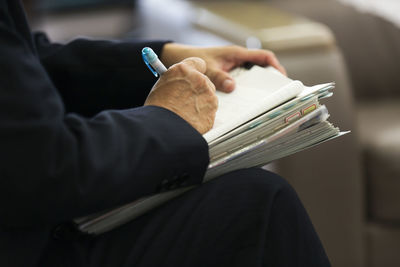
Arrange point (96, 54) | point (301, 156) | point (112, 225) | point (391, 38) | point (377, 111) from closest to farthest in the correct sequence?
point (112, 225) → point (96, 54) → point (301, 156) → point (377, 111) → point (391, 38)

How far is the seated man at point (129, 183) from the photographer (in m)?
0.54

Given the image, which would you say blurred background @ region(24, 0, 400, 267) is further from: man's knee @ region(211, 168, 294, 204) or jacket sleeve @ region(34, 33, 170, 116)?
man's knee @ region(211, 168, 294, 204)

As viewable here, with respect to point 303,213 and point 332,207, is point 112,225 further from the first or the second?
point 332,207

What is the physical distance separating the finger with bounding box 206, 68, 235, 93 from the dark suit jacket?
0.15 m

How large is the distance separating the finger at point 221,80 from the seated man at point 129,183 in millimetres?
58

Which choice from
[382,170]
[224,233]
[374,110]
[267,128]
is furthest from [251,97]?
[374,110]

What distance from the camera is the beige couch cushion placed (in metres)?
1.32

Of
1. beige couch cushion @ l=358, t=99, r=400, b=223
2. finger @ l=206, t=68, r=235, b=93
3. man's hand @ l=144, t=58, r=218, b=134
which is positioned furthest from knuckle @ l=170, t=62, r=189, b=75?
beige couch cushion @ l=358, t=99, r=400, b=223

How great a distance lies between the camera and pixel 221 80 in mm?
778

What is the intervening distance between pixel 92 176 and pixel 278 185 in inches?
8.4

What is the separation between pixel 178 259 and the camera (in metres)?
0.64

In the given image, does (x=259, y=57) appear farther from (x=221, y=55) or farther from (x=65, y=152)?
(x=65, y=152)

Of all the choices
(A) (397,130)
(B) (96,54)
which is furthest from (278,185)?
(A) (397,130)

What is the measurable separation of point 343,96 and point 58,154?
0.85m
